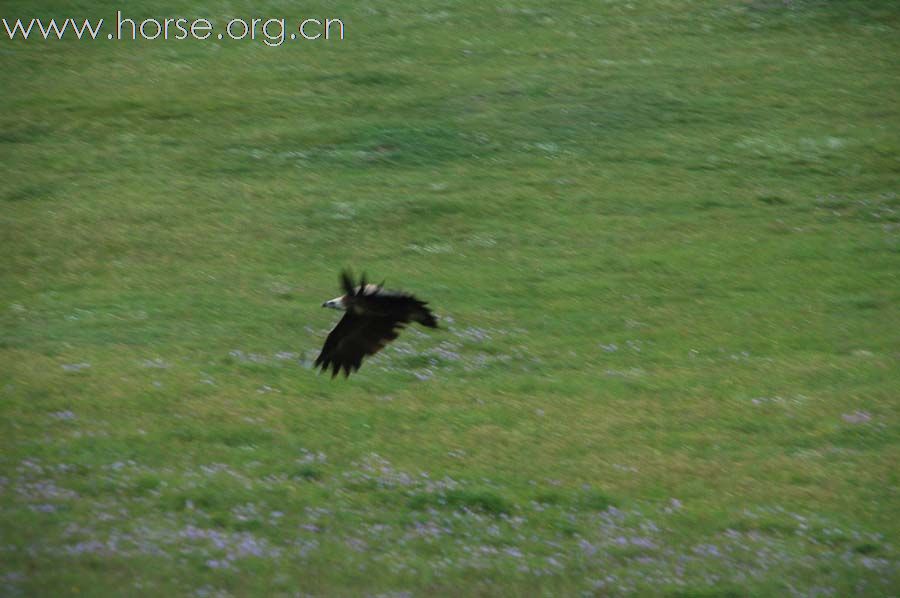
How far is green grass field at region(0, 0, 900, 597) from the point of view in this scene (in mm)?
13320

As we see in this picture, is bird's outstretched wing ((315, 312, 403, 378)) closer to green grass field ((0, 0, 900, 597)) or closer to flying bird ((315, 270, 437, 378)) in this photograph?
flying bird ((315, 270, 437, 378))

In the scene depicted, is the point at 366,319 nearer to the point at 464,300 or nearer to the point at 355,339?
the point at 355,339

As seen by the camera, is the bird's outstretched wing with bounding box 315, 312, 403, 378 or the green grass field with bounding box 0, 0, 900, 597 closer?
the green grass field with bounding box 0, 0, 900, 597

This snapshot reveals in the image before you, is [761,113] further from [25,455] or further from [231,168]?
[25,455]

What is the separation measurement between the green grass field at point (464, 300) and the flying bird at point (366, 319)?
4.90ft

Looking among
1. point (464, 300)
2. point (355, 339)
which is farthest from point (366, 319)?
point (464, 300)

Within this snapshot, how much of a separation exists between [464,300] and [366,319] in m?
7.60

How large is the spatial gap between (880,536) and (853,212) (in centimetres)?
1330

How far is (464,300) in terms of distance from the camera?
21.5m

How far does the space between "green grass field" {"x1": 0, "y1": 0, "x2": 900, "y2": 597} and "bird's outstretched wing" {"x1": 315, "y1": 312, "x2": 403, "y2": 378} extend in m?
1.42

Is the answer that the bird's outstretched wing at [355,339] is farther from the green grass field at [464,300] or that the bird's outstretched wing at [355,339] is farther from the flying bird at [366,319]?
the green grass field at [464,300]

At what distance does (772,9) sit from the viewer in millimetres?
37281

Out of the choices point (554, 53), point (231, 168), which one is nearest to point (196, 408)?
point (231, 168)

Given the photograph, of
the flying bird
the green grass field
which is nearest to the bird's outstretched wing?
the flying bird
